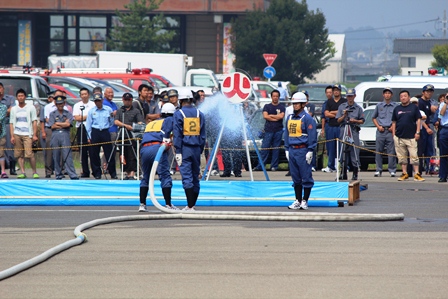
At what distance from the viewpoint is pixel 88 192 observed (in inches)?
658

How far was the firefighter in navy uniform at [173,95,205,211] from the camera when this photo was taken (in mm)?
14289

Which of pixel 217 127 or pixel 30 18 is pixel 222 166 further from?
pixel 30 18

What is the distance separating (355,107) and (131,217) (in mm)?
8963

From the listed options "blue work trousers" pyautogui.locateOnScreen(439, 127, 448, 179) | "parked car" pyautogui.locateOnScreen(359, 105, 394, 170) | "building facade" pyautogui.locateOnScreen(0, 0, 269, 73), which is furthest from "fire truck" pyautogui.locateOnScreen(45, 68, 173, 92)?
"building facade" pyautogui.locateOnScreen(0, 0, 269, 73)

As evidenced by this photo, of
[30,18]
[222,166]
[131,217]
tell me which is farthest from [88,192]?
[30,18]

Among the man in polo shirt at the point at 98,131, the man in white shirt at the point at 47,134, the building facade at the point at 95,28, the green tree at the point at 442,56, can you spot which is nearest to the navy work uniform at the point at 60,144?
the man in white shirt at the point at 47,134

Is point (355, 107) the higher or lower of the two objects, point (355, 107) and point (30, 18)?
the lower

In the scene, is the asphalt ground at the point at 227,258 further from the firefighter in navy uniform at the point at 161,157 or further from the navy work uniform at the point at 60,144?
the navy work uniform at the point at 60,144

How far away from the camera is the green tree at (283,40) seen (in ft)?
192

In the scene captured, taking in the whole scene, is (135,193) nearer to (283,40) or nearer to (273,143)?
(273,143)

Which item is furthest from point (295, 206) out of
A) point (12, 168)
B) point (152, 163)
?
point (12, 168)

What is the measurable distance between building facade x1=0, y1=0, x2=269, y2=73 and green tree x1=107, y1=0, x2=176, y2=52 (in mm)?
1983

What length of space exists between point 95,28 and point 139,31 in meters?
7.11

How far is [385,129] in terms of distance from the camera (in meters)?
22.0
